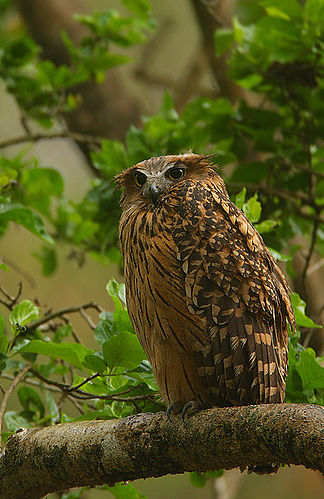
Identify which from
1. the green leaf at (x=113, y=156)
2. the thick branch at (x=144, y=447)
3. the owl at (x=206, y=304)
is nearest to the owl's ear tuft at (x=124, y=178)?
the owl at (x=206, y=304)

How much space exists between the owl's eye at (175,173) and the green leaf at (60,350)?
99cm

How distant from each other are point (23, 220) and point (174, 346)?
111 cm

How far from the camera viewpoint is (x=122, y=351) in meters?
2.61

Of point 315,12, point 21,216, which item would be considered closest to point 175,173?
point 21,216

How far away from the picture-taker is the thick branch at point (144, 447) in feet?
6.50

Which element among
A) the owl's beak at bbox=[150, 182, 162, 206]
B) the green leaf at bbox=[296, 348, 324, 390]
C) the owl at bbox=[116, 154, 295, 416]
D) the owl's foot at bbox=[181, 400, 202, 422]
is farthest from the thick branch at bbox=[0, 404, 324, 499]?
the owl's beak at bbox=[150, 182, 162, 206]

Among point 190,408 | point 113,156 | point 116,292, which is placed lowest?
point 190,408

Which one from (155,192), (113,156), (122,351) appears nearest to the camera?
(122,351)

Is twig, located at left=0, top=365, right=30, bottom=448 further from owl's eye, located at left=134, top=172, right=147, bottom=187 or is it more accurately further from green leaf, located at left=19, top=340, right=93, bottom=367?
owl's eye, located at left=134, top=172, right=147, bottom=187

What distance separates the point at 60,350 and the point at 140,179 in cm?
103

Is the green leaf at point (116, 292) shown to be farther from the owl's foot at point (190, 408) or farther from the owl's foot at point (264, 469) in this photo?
the owl's foot at point (264, 469)

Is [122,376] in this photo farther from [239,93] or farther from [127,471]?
[239,93]

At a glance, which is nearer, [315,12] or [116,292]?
[116,292]

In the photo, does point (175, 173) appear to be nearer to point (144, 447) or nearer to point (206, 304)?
point (206, 304)
